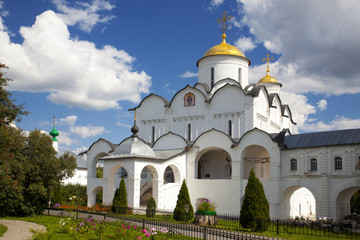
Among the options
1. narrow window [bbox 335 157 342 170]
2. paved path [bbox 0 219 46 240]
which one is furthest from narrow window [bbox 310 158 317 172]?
paved path [bbox 0 219 46 240]

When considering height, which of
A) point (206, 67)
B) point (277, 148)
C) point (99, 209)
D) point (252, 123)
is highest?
point (206, 67)

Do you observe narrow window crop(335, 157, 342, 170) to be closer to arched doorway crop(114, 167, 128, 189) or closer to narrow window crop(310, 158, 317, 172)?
narrow window crop(310, 158, 317, 172)

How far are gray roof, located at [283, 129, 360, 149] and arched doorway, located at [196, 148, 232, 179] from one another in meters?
5.90

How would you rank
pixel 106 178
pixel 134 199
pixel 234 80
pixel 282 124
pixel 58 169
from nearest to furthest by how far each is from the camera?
1. pixel 58 169
2. pixel 134 199
3. pixel 106 178
4. pixel 234 80
5. pixel 282 124

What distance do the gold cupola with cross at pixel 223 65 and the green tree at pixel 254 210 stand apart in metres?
12.8

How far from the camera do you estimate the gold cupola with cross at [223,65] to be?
88.6 feet

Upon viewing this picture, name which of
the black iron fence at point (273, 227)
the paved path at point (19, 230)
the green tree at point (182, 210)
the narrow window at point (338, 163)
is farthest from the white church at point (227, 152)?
the paved path at point (19, 230)

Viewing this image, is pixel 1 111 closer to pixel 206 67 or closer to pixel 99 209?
pixel 99 209

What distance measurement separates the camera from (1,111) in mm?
11703

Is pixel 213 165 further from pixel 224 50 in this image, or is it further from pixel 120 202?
pixel 120 202

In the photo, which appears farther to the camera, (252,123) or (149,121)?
(149,121)

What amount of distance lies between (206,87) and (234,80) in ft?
6.90

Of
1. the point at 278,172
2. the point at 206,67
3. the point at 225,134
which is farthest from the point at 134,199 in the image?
the point at 206,67

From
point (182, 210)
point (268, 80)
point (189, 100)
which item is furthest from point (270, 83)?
point (182, 210)
